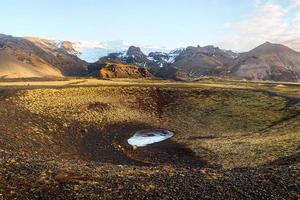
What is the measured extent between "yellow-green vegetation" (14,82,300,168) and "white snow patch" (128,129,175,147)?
6.40 ft

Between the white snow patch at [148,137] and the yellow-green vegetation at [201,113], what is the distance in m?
1.95

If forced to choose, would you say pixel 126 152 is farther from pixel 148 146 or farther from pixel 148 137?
pixel 148 137

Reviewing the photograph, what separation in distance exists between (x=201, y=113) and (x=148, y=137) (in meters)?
15.7

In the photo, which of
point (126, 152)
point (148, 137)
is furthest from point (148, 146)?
point (148, 137)

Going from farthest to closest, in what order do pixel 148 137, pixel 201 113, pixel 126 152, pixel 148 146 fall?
pixel 201 113
pixel 148 137
pixel 148 146
pixel 126 152

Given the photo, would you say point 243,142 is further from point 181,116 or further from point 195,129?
point 181,116

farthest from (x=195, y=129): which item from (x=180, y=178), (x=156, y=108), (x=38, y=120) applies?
(x=180, y=178)

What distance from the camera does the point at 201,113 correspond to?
74688 millimetres

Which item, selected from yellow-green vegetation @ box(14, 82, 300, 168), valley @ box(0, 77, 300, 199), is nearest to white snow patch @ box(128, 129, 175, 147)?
valley @ box(0, 77, 300, 199)

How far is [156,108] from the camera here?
7738cm

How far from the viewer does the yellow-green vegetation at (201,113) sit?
49.1 m

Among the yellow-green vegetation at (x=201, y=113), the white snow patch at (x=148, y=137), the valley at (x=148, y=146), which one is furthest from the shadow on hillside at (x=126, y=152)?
the yellow-green vegetation at (x=201, y=113)

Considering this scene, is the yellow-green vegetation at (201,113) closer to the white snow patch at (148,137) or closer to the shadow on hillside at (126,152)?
the shadow on hillside at (126,152)

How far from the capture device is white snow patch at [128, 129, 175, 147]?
2286 inches
